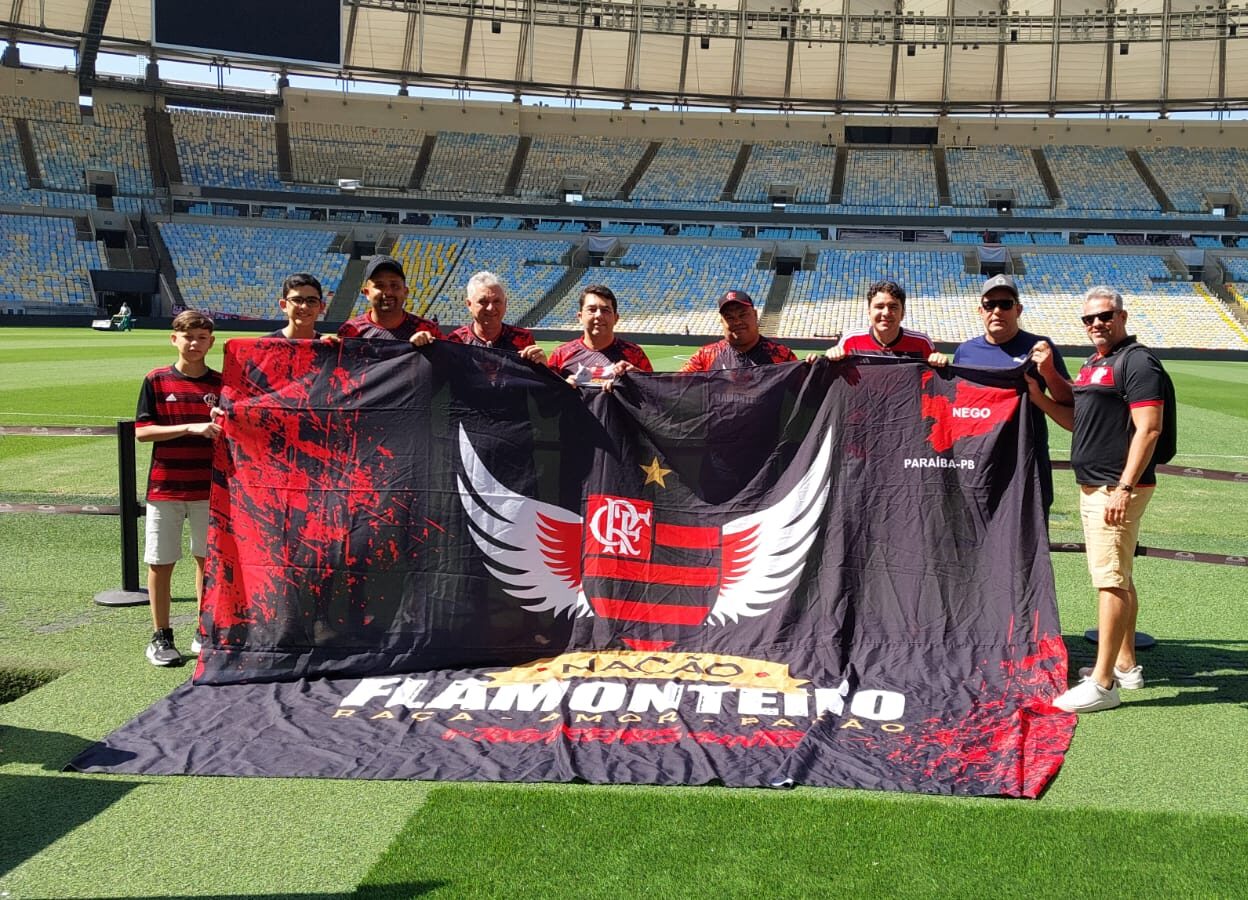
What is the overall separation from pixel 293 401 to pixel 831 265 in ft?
158

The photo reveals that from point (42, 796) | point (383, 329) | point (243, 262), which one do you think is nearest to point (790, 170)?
point (243, 262)

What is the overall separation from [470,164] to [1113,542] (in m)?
56.1

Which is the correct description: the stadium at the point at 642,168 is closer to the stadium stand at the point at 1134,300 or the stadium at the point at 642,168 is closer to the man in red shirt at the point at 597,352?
the stadium stand at the point at 1134,300

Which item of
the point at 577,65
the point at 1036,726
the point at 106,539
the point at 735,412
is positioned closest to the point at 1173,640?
the point at 1036,726

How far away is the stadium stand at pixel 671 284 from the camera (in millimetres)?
45750

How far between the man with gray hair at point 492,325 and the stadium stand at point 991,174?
52.9 meters

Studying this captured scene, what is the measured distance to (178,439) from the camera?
552 cm

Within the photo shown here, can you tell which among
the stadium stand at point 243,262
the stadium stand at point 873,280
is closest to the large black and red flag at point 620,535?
the stadium stand at point 873,280

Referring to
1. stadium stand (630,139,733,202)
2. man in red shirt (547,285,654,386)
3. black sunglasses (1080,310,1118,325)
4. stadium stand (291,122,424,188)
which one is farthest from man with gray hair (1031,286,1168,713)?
stadium stand (291,122,424,188)

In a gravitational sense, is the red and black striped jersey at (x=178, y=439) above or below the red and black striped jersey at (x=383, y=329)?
below

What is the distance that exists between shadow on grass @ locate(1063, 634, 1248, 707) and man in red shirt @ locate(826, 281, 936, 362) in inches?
75.2

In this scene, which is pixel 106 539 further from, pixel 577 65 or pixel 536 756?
pixel 577 65

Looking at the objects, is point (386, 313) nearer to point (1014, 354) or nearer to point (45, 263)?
point (1014, 354)

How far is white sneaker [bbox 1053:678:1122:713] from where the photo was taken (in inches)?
188
